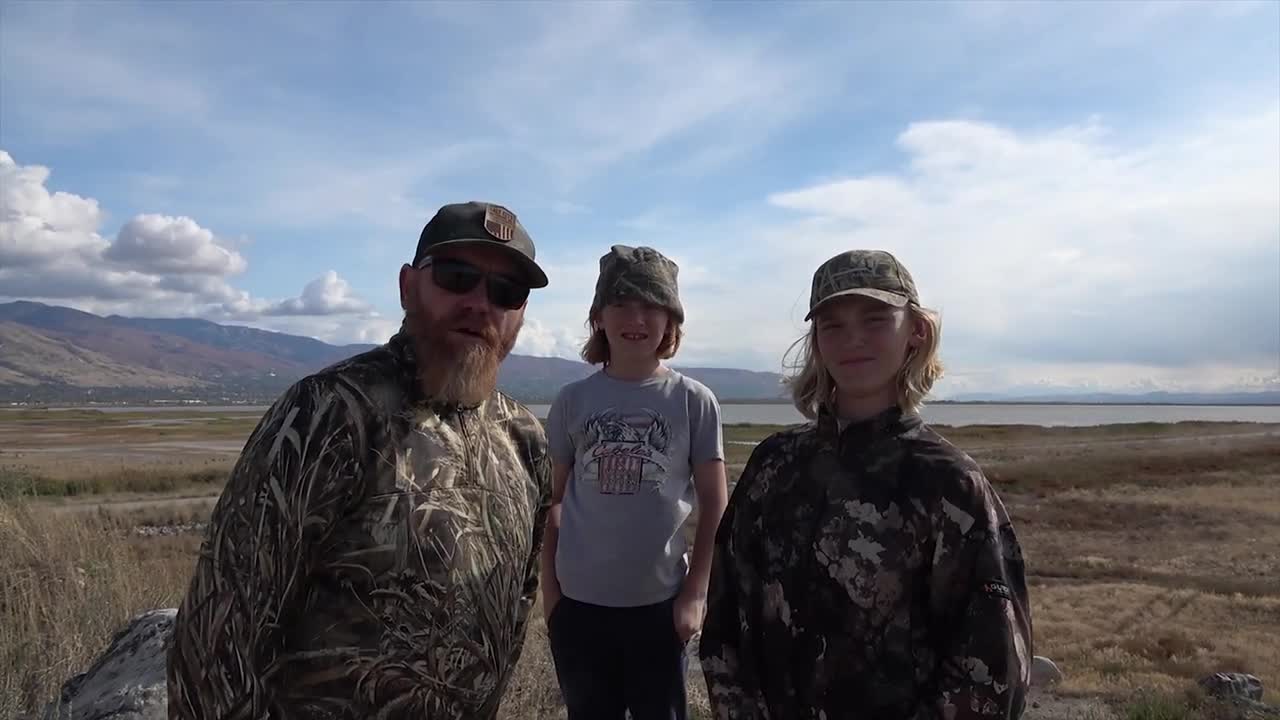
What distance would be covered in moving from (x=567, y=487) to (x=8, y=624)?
481 cm

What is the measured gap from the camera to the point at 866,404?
253 centimetres

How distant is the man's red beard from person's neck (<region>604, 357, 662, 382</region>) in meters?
0.99

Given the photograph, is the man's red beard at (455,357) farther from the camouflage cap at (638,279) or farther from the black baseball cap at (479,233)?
the camouflage cap at (638,279)

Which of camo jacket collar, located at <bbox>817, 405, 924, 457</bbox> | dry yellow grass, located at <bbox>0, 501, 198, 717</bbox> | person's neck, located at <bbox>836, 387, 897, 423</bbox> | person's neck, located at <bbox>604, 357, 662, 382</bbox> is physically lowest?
dry yellow grass, located at <bbox>0, 501, 198, 717</bbox>

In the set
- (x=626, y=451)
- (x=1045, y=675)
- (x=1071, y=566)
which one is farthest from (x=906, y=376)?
(x=1071, y=566)

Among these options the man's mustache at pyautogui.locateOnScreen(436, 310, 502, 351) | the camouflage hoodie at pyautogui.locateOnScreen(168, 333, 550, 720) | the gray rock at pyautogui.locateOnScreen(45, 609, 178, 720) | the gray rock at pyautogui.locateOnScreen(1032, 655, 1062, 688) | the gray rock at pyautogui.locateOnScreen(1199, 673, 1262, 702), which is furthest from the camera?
the gray rock at pyautogui.locateOnScreen(1032, 655, 1062, 688)

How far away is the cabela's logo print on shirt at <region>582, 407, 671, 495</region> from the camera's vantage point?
323 centimetres

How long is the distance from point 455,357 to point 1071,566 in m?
16.1

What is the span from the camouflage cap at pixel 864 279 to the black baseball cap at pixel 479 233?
87cm

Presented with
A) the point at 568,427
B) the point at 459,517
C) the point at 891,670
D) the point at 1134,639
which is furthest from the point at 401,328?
the point at 1134,639

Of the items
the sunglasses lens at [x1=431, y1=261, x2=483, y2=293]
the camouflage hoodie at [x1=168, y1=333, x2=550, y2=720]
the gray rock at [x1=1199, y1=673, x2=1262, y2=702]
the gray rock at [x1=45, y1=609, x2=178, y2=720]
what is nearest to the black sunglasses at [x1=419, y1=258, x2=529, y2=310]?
the sunglasses lens at [x1=431, y1=261, x2=483, y2=293]

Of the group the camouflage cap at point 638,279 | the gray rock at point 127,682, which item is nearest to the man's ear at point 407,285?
the camouflage cap at point 638,279

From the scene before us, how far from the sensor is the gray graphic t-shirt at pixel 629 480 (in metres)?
3.16

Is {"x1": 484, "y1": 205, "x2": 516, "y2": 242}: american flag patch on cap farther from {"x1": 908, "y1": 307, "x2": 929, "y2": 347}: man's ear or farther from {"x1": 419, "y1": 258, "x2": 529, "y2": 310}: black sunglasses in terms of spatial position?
{"x1": 908, "y1": 307, "x2": 929, "y2": 347}: man's ear
